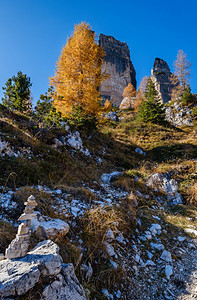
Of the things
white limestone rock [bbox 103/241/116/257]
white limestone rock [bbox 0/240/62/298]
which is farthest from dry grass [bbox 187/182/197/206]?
white limestone rock [bbox 0/240/62/298]

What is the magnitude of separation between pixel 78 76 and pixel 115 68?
62.0 m

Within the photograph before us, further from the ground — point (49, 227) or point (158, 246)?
point (49, 227)

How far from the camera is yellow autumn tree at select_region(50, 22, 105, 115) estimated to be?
10648 mm

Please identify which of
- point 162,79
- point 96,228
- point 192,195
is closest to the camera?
point 96,228

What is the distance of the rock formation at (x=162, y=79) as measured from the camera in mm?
60344

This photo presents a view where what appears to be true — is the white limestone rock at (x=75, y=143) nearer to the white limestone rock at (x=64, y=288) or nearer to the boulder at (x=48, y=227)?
the boulder at (x=48, y=227)

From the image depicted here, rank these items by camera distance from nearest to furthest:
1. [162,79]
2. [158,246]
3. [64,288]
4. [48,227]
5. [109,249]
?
1. [64,288]
2. [48,227]
3. [109,249]
4. [158,246]
5. [162,79]

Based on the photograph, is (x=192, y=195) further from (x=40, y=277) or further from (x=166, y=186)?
(x=40, y=277)

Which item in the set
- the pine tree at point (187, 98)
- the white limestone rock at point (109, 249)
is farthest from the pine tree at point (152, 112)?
the white limestone rock at point (109, 249)

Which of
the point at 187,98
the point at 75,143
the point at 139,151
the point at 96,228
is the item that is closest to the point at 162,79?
the point at 187,98

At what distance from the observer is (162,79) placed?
63.5 metres

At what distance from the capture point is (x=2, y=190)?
343 cm

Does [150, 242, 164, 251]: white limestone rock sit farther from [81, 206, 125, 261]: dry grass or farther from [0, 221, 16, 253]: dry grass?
[0, 221, 16, 253]: dry grass

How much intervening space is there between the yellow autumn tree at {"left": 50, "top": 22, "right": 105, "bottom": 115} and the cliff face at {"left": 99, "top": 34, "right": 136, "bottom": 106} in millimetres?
50687
